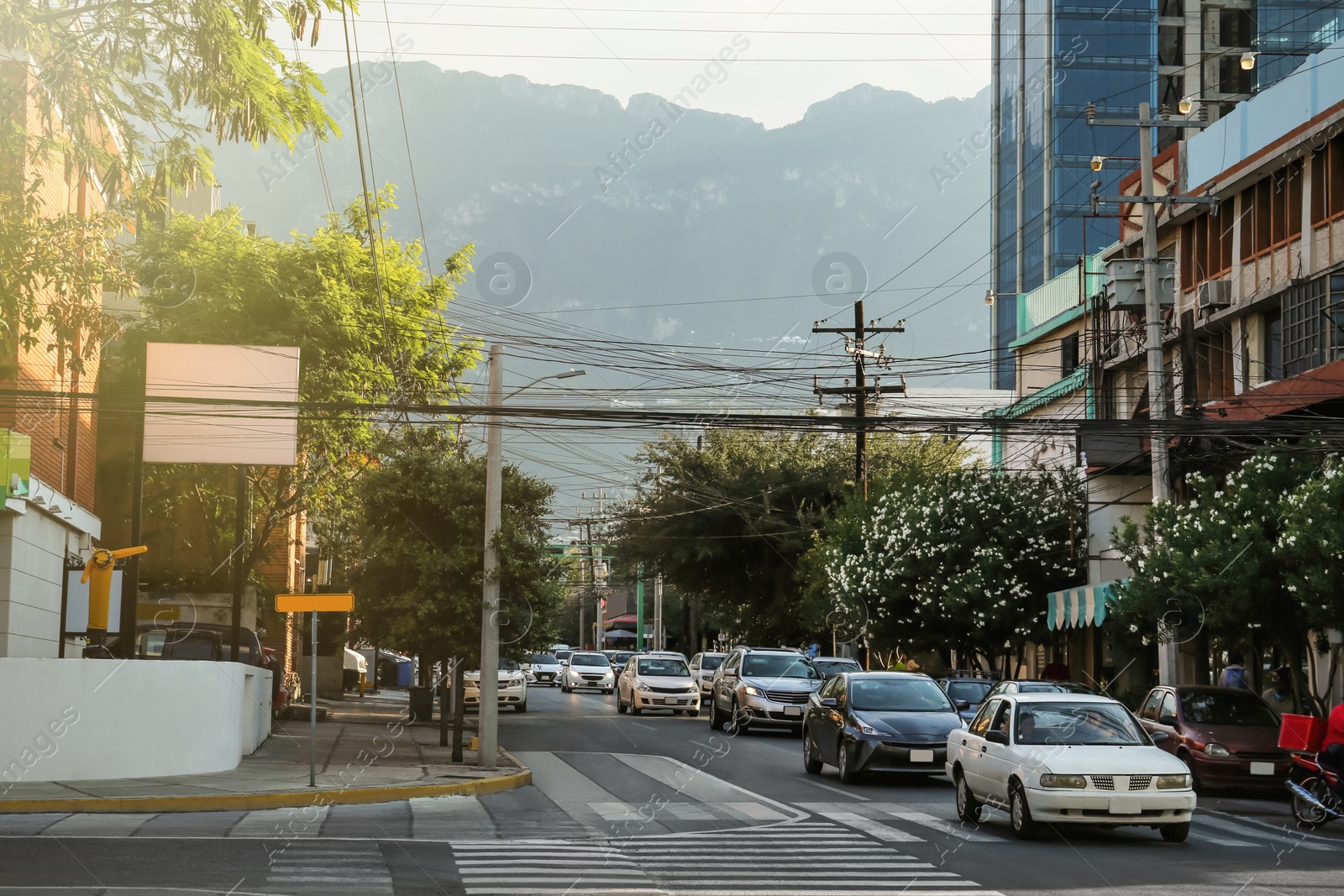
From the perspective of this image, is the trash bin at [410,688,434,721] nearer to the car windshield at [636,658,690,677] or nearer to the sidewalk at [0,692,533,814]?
the car windshield at [636,658,690,677]

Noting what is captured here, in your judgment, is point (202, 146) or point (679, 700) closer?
point (202, 146)

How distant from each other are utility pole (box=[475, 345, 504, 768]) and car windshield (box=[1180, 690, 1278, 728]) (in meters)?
10.1

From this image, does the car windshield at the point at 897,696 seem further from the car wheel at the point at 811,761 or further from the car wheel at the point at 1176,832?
the car wheel at the point at 1176,832

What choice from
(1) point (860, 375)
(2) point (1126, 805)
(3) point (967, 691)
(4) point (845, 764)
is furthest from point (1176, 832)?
(1) point (860, 375)

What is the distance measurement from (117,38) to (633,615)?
121171mm

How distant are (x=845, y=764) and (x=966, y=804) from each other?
15.8 ft

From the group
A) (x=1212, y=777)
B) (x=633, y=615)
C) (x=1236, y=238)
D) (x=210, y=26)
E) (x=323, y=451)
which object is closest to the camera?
(x=210, y=26)

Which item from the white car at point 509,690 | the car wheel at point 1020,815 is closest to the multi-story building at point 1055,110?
the white car at point 509,690

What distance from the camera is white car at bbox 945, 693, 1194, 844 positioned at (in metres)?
14.1

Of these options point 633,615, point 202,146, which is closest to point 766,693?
point 202,146

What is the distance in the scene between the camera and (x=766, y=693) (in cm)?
3231

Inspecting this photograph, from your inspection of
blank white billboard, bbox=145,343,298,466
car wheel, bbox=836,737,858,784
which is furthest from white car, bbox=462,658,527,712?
car wheel, bbox=836,737,858,784

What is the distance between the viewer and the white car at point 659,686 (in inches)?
1602

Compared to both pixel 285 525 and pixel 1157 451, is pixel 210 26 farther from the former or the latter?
pixel 285 525
